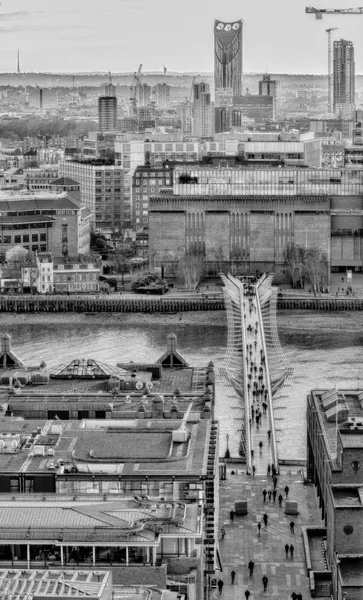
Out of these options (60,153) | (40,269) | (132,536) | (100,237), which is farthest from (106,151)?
(132,536)

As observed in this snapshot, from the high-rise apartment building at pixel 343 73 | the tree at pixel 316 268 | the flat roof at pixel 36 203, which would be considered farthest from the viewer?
the high-rise apartment building at pixel 343 73

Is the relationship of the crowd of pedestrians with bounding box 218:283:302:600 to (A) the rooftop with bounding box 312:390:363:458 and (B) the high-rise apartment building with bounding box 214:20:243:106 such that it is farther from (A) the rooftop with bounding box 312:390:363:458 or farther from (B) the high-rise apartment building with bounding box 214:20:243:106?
(B) the high-rise apartment building with bounding box 214:20:243:106

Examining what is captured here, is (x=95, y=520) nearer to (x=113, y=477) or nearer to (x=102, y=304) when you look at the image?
(x=113, y=477)

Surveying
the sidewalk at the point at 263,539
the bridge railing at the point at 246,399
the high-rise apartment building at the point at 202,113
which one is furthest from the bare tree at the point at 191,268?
the high-rise apartment building at the point at 202,113

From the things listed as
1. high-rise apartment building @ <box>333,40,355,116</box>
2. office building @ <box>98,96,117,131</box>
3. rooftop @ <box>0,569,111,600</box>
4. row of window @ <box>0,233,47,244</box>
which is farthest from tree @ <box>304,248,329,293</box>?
high-rise apartment building @ <box>333,40,355,116</box>

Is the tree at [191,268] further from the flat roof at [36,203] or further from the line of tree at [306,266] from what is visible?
the flat roof at [36,203]

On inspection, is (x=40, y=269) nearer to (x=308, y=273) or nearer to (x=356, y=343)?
(x=308, y=273)

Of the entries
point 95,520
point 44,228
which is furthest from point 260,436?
point 44,228
